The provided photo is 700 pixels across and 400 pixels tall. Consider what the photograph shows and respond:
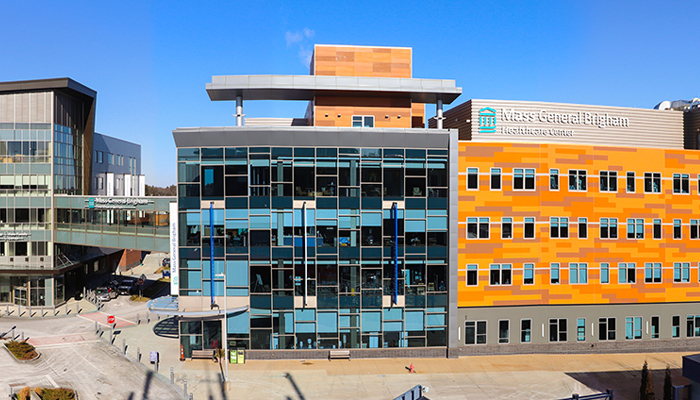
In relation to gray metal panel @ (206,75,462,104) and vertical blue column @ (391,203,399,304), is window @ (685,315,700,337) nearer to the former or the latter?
vertical blue column @ (391,203,399,304)

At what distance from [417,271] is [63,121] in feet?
132

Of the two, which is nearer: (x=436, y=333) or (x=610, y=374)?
(x=610, y=374)

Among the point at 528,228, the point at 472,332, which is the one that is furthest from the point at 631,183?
the point at 472,332

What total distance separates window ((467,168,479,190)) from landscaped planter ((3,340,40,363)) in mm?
33768

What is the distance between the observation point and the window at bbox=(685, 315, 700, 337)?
38.6 m

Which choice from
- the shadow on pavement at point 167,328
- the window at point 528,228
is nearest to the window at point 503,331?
the window at point 528,228

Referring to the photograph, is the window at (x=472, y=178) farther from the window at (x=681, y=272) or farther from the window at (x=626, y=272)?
the window at (x=681, y=272)

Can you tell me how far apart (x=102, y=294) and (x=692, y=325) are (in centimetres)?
5691

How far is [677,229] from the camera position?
1522 inches

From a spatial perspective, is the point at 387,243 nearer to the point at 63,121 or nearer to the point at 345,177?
the point at 345,177

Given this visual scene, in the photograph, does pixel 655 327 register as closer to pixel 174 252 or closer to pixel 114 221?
pixel 174 252

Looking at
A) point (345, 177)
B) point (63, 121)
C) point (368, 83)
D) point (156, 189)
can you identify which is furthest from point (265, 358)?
point (156, 189)

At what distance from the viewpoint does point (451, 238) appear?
35.1 m

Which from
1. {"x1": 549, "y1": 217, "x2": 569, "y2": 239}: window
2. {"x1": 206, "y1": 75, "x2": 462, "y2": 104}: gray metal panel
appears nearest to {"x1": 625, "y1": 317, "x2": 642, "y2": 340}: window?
{"x1": 549, "y1": 217, "x2": 569, "y2": 239}: window
